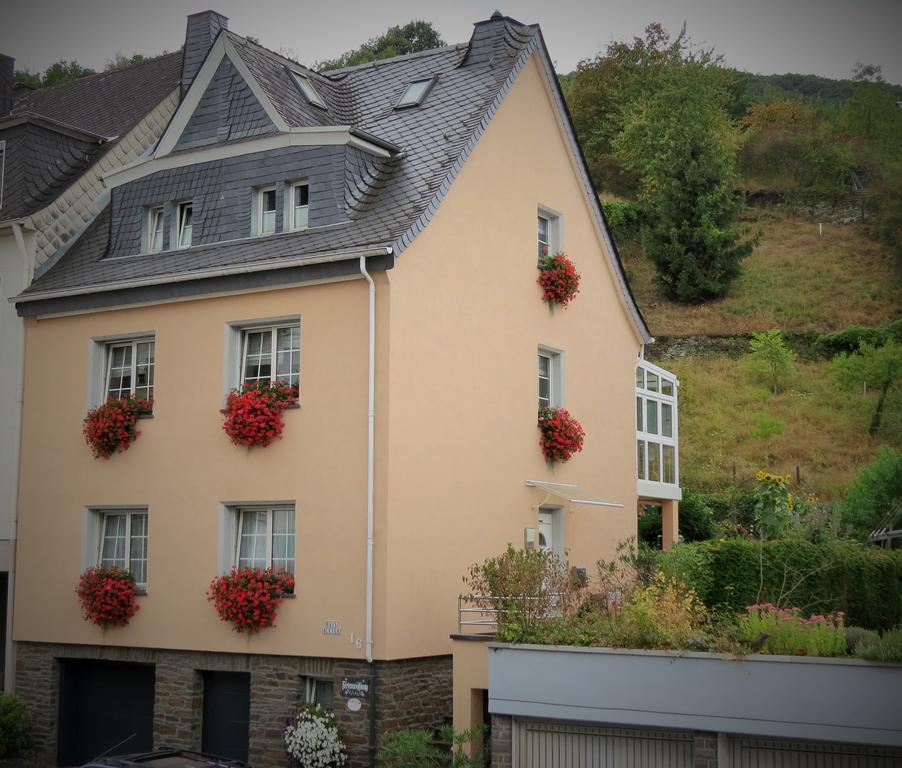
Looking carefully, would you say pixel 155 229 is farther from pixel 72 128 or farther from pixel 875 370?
pixel 875 370

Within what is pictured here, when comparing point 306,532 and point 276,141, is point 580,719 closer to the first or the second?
point 306,532

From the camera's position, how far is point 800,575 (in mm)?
20531

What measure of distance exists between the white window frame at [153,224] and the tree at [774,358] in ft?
108

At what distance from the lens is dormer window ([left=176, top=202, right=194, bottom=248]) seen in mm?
19297

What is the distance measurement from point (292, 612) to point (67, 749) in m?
5.28

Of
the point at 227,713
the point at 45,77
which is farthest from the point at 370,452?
the point at 45,77

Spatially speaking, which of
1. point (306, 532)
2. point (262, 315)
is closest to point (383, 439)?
point (306, 532)

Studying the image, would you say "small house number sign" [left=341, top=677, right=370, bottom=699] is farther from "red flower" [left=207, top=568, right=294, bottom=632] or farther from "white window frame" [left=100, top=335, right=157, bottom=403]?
"white window frame" [left=100, top=335, right=157, bottom=403]

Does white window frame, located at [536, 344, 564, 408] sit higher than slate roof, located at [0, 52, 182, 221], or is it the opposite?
slate roof, located at [0, 52, 182, 221]

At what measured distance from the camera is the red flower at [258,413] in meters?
16.8

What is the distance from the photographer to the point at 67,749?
18.8 meters

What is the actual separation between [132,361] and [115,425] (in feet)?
3.85

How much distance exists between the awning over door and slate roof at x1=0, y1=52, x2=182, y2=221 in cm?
974

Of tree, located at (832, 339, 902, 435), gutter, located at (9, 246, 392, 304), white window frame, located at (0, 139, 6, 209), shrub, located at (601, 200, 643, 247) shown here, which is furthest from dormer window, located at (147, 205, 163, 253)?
shrub, located at (601, 200, 643, 247)
